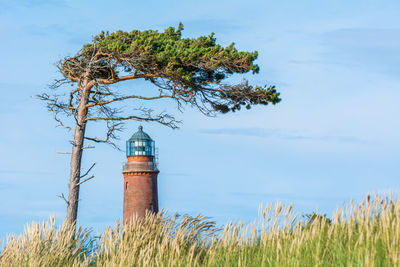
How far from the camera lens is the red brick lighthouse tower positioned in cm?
2895

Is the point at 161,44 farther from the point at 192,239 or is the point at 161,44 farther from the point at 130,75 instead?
the point at 192,239

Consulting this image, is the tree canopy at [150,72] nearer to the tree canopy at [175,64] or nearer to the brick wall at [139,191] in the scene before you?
the tree canopy at [175,64]

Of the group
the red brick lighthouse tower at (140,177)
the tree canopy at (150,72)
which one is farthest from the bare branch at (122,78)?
the red brick lighthouse tower at (140,177)

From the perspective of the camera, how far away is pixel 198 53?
15.3 m

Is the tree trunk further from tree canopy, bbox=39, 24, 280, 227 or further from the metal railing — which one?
the metal railing

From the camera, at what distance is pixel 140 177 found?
2959 centimetres

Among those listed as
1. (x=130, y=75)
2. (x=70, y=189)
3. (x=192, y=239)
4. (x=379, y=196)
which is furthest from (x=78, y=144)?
(x=379, y=196)

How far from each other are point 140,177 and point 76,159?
13.8m

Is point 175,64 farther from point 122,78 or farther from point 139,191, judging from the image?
point 139,191

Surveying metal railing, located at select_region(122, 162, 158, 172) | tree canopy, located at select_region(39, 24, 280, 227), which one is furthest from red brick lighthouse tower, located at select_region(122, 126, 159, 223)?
tree canopy, located at select_region(39, 24, 280, 227)

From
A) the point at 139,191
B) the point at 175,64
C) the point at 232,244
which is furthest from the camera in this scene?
the point at 139,191

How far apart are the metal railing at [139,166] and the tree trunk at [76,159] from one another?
13510 mm

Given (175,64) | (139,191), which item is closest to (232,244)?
(175,64)

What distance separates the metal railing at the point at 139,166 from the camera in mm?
29750
